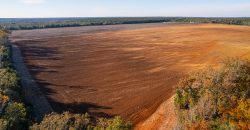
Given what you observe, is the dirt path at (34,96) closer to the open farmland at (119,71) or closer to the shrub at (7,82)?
the open farmland at (119,71)

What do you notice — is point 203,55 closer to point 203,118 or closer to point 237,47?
point 237,47

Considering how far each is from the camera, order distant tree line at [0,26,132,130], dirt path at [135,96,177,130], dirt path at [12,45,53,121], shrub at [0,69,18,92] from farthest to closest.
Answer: dirt path at [12,45,53,121], shrub at [0,69,18,92], dirt path at [135,96,177,130], distant tree line at [0,26,132,130]

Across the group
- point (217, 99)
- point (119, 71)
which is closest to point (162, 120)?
point (217, 99)

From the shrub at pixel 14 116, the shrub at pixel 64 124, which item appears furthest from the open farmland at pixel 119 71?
the shrub at pixel 64 124

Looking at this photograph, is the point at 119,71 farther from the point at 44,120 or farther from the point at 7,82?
the point at 44,120

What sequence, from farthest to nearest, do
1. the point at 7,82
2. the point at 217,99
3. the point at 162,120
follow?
the point at 7,82 → the point at 162,120 → the point at 217,99

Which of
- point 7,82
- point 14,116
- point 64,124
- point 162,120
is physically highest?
point 64,124

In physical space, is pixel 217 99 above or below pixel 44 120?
above

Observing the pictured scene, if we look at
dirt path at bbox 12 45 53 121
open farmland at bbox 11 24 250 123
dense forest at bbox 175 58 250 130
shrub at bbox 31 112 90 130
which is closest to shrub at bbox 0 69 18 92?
dirt path at bbox 12 45 53 121

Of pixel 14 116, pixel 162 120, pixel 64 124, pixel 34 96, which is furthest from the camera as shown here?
pixel 34 96

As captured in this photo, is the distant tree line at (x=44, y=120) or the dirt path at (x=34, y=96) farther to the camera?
the dirt path at (x=34, y=96)

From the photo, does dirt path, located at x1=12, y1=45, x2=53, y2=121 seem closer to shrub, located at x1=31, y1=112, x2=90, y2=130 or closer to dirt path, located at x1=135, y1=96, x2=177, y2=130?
dirt path, located at x1=135, y1=96, x2=177, y2=130
